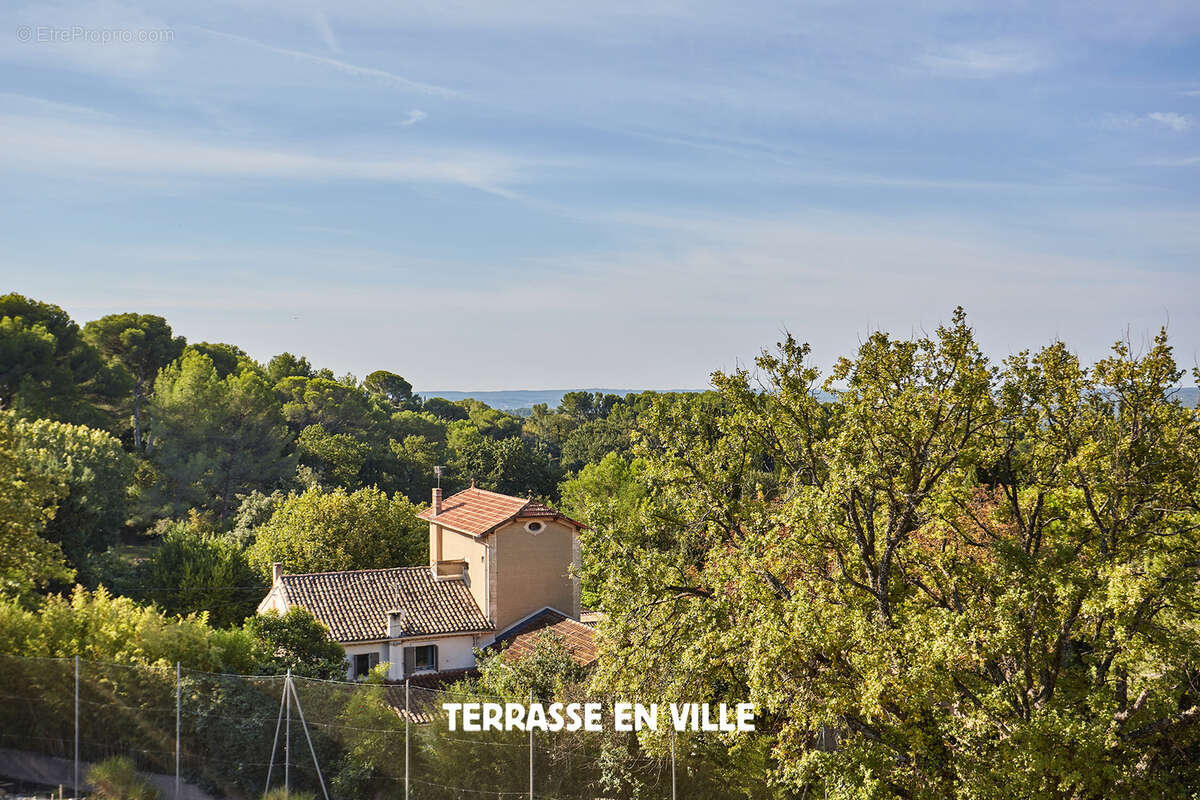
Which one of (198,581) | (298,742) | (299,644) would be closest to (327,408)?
(198,581)

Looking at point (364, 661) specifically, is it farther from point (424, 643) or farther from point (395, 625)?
point (424, 643)

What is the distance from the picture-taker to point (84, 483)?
102 feet

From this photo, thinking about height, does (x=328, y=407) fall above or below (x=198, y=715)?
above

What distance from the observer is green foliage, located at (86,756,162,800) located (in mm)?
13211

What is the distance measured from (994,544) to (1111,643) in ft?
5.50

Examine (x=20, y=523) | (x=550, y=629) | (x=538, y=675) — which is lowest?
(x=538, y=675)

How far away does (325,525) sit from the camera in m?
31.1

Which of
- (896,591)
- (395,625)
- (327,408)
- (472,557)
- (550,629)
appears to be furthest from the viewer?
(327,408)

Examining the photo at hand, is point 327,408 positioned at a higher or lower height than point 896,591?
higher

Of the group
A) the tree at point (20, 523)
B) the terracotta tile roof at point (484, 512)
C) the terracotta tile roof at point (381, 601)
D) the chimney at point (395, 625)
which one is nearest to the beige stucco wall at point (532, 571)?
the terracotta tile roof at point (484, 512)

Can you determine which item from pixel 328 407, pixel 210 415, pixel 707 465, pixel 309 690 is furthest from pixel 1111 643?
pixel 328 407

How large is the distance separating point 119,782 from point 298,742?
262 cm

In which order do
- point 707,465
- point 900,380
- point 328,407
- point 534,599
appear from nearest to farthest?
1. point 900,380
2. point 707,465
3. point 534,599
4. point 328,407

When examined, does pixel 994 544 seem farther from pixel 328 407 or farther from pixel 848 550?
pixel 328 407
